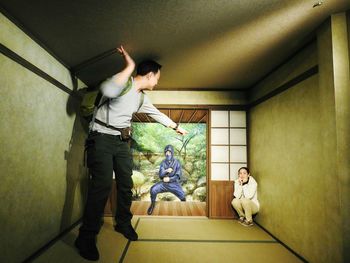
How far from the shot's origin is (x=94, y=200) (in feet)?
6.82

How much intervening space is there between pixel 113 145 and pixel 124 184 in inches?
19.7

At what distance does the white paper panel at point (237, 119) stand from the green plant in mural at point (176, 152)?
11.8ft

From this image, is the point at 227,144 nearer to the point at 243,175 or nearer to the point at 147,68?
the point at 243,175

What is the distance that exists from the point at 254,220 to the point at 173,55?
2.78 m

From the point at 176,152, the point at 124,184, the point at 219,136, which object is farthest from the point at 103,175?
the point at 176,152

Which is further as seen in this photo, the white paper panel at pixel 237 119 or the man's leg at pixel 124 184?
the white paper panel at pixel 237 119

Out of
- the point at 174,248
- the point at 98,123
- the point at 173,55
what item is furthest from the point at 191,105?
the point at 174,248

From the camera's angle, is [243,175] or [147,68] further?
[243,175]

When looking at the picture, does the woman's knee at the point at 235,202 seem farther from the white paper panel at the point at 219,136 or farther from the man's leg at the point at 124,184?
the man's leg at the point at 124,184

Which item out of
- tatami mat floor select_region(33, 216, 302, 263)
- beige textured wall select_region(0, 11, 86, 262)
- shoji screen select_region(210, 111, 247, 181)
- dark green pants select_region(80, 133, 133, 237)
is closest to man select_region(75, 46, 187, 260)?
dark green pants select_region(80, 133, 133, 237)

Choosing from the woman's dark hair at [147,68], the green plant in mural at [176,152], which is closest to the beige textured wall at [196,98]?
the woman's dark hair at [147,68]

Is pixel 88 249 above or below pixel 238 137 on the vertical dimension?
below

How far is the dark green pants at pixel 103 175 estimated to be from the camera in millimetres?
2068

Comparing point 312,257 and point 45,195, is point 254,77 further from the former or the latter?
point 45,195
